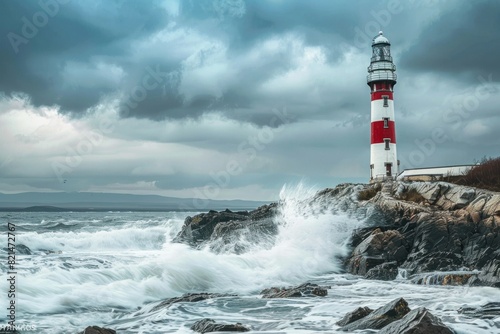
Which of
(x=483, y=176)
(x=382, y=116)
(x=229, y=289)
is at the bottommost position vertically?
(x=229, y=289)

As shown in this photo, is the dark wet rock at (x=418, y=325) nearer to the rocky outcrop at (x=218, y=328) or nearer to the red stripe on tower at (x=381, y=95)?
the rocky outcrop at (x=218, y=328)

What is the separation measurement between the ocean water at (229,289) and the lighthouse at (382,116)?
722 centimetres

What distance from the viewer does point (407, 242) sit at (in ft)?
44.9

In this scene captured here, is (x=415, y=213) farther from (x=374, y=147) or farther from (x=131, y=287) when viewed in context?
(x=374, y=147)

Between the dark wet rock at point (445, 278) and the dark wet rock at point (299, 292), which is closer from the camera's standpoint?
the dark wet rock at point (299, 292)

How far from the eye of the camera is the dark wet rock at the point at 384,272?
11992mm

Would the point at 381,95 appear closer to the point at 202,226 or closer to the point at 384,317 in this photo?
the point at 202,226

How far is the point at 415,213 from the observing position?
1513cm

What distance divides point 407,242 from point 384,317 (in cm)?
703

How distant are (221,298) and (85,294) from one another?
257cm

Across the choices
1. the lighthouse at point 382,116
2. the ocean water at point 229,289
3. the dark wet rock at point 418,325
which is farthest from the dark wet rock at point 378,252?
the lighthouse at point 382,116

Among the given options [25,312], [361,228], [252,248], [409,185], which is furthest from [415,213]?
[25,312]

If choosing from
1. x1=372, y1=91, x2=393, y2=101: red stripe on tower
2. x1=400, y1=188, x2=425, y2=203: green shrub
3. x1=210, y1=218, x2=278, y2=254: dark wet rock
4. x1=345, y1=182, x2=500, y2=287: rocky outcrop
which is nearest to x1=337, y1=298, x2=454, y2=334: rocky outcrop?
x1=345, y1=182, x2=500, y2=287: rocky outcrop

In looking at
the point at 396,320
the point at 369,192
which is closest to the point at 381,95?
the point at 369,192
